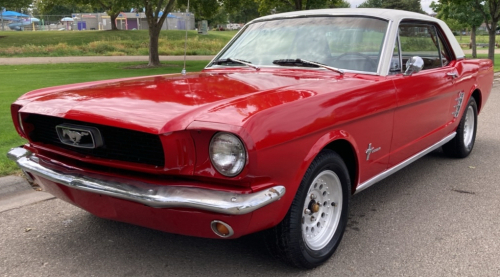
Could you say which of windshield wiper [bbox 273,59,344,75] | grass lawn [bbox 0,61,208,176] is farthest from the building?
windshield wiper [bbox 273,59,344,75]

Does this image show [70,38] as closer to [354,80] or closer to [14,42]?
[14,42]

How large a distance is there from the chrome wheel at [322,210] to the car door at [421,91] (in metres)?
0.81

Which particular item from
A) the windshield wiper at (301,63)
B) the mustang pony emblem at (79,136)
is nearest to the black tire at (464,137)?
the windshield wiper at (301,63)

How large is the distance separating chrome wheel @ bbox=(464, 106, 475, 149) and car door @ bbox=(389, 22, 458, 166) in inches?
33.9

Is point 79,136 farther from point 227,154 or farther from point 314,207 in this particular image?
point 314,207

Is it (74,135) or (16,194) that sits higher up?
(74,135)

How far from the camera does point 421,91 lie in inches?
151

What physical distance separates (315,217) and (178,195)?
1023mm

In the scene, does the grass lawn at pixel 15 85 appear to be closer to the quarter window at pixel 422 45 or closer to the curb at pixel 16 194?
the curb at pixel 16 194

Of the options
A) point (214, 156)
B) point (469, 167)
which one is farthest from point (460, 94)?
point (214, 156)

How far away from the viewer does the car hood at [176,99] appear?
94.3 inches

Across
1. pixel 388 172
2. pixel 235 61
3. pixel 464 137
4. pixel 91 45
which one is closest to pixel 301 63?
pixel 235 61

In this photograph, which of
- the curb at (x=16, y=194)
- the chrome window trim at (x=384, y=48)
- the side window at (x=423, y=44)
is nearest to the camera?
the chrome window trim at (x=384, y=48)

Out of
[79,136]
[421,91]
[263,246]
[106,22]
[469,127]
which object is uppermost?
[106,22]
